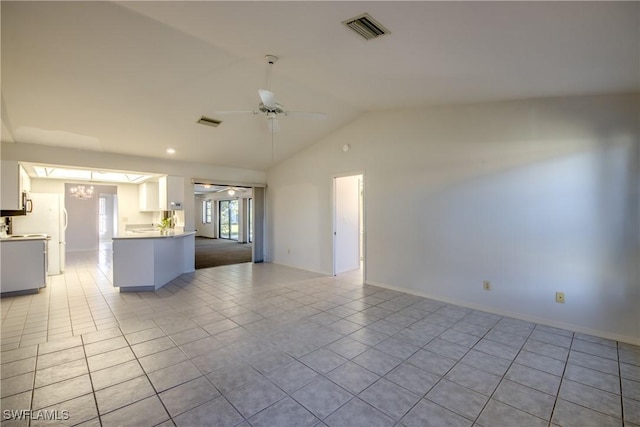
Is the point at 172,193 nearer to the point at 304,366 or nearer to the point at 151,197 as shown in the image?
the point at 151,197

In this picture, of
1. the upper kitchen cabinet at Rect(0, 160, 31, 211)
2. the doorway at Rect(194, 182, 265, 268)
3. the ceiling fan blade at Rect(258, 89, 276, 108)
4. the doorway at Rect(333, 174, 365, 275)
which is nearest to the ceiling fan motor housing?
the ceiling fan blade at Rect(258, 89, 276, 108)

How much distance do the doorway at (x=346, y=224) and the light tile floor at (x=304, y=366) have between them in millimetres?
1970

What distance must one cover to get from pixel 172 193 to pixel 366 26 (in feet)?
17.4

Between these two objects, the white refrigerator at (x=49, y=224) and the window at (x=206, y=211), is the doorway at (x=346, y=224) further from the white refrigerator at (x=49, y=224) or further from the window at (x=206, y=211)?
the window at (x=206, y=211)

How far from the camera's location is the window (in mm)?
15008

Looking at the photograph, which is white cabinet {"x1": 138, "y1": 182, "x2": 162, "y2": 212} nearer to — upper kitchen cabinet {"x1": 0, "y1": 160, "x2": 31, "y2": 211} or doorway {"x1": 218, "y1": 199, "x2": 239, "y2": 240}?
upper kitchen cabinet {"x1": 0, "y1": 160, "x2": 31, "y2": 211}

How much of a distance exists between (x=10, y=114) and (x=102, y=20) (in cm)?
245

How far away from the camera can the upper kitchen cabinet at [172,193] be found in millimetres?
6016

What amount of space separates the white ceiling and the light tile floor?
2655 mm

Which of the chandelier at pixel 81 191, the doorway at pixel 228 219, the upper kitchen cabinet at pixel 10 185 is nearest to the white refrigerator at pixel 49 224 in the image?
the upper kitchen cabinet at pixel 10 185

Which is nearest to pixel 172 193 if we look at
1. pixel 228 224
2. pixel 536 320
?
pixel 536 320

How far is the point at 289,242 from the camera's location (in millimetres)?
6895

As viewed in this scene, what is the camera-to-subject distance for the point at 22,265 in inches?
172

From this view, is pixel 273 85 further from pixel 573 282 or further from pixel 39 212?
pixel 39 212
